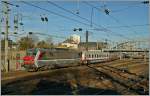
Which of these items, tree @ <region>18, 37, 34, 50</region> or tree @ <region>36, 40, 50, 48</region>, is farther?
tree @ <region>36, 40, 50, 48</region>

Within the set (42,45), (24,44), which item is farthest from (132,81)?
(42,45)

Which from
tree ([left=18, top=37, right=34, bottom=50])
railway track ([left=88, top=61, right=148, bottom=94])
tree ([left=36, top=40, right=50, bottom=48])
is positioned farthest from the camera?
tree ([left=36, top=40, right=50, bottom=48])

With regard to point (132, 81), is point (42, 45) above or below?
above

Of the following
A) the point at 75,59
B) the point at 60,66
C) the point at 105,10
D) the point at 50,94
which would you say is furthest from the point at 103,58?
the point at 50,94

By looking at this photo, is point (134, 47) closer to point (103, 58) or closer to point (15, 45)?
point (103, 58)

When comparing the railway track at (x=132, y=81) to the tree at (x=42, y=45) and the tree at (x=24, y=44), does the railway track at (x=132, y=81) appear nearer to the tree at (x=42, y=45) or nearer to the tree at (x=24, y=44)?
the tree at (x=24, y=44)

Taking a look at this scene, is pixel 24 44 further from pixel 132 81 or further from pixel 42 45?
pixel 132 81

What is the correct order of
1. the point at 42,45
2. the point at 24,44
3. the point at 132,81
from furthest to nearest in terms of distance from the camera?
the point at 42,45, the point at 24,44, the point at 132,81

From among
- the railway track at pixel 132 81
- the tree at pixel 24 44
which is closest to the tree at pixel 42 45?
the tree at pixel 24 44

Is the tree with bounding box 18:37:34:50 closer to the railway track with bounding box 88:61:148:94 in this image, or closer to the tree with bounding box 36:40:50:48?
the tree with bounding box 36:40:50:48

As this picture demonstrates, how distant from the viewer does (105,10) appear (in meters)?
26.8

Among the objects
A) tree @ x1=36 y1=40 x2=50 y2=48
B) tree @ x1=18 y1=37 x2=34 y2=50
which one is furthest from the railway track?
tree @ x1=36 y1=40 x2=50 y2=48

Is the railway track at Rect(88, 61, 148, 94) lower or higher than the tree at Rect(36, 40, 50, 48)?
lower

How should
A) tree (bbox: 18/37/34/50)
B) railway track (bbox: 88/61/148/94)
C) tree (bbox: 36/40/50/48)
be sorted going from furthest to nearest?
1. tree (bbox: 36/40/50/48)
2. tree (bbox: 18/37/34/50)
3. railway track (bbox: 88/61/148/94)
